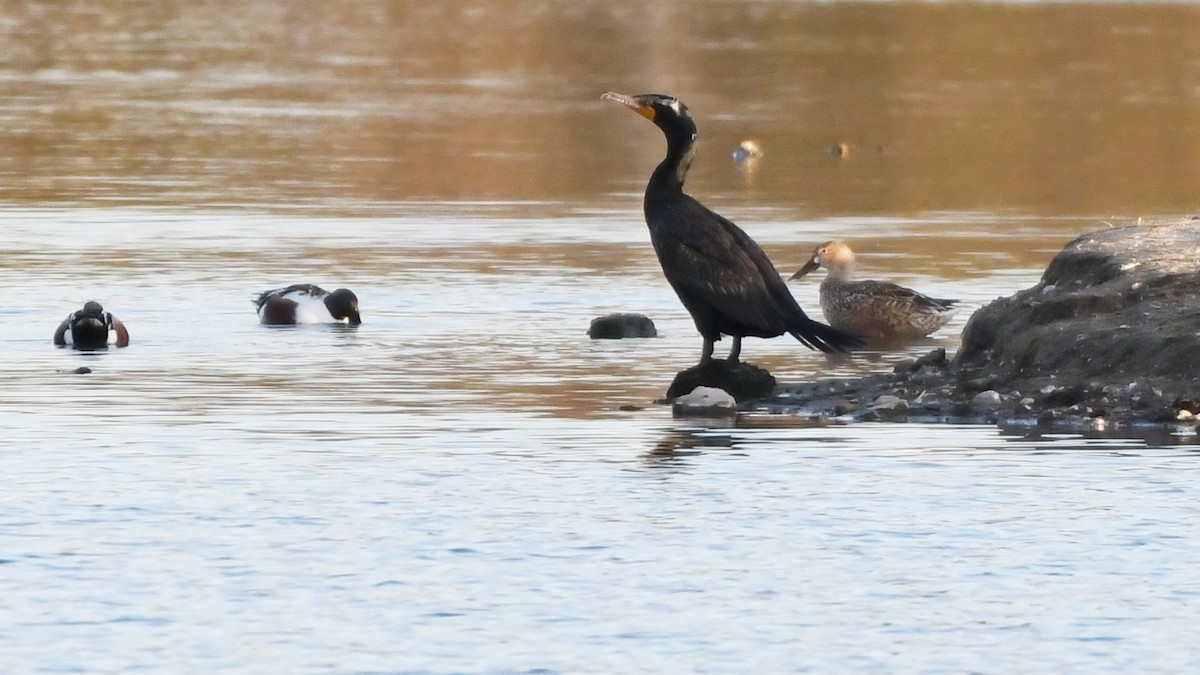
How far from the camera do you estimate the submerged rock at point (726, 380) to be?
13.6m

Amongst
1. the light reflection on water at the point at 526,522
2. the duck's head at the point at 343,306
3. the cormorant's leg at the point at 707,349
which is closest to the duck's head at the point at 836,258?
the light reflection on water at the point at 526,522

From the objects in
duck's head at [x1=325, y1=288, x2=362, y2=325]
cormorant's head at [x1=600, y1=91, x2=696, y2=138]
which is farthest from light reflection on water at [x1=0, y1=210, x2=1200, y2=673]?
cormorant's head at [x1=600, y1=91, x2=696, y2=138]

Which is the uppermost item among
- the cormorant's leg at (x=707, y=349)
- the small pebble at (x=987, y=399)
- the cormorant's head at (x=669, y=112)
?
the cormorant's head at (x=669, y=112)

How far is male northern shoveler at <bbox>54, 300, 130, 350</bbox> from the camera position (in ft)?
50.7

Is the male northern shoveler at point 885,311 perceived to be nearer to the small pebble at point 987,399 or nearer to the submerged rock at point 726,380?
the submerged rock at point 726,380

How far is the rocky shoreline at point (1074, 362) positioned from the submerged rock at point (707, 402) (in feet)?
0.48

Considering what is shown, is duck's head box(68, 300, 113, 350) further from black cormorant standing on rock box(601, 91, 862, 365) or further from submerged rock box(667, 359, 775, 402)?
submerged rock box(667, 359, 775, 402)

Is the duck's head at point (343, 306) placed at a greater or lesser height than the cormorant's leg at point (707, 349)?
greater

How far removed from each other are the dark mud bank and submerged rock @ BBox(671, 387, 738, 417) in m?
0.17

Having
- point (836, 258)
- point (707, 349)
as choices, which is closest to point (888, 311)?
point (836, 258)

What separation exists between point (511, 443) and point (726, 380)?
1.98 meters

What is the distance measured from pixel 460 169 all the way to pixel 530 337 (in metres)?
13.9

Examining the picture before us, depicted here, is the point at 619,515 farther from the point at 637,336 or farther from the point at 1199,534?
the point at 637,336

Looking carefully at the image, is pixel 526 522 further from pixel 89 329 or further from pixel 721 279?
pixel 89 329
